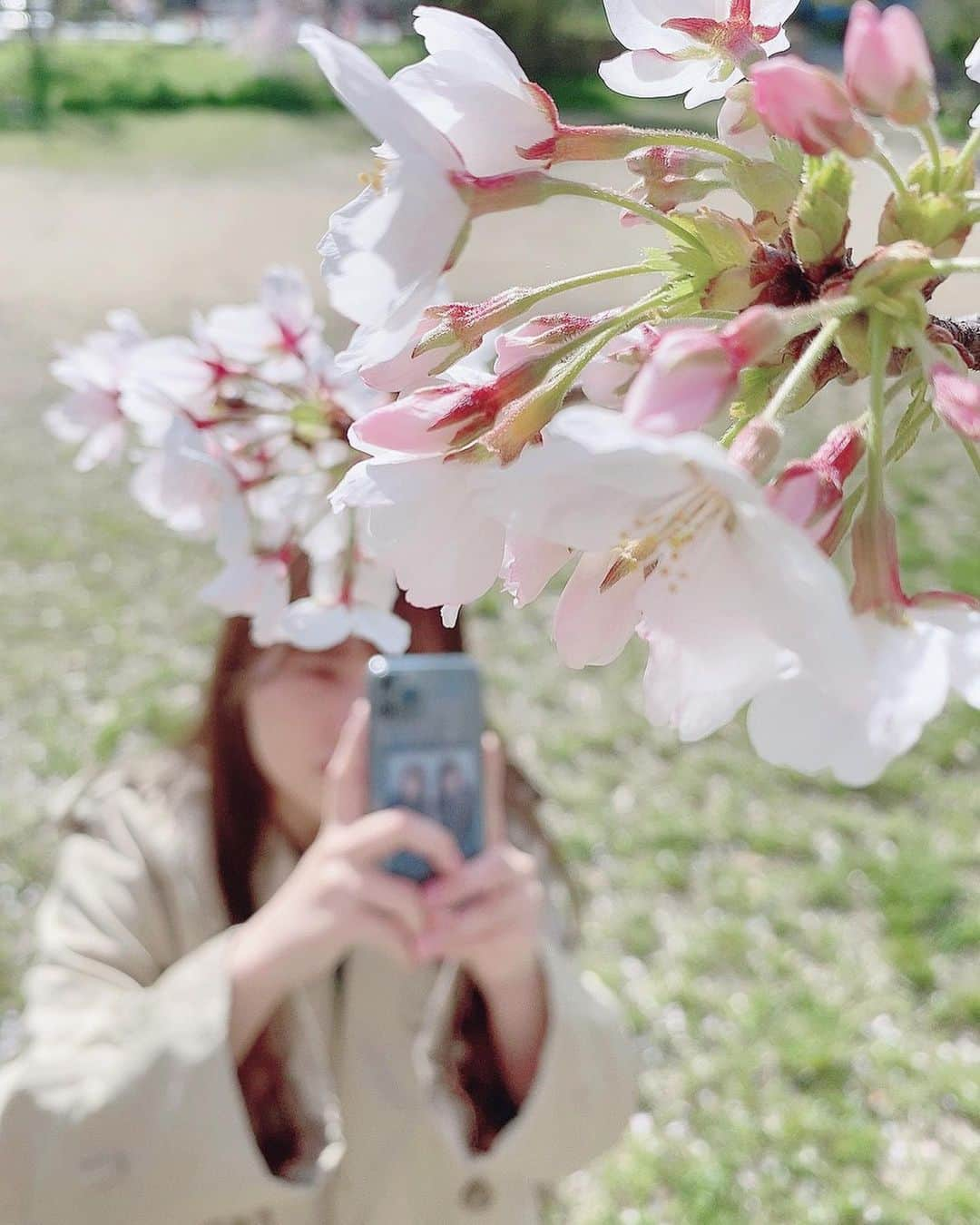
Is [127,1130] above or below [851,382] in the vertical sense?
below

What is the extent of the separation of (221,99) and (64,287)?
407 cm

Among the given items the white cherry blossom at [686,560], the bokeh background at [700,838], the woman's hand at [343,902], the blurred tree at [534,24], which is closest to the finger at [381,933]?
the woman's hand at [343,902]

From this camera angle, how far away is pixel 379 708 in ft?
3.09

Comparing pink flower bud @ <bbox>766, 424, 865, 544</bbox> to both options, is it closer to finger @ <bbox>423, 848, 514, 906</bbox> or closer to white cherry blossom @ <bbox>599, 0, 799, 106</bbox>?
white cherry blossom @ <bbox>599, 0, 799, 106</bbox>

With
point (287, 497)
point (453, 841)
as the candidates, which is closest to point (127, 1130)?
point (453, 841)

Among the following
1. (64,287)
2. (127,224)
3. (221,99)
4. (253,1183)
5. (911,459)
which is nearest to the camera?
(253,1183)

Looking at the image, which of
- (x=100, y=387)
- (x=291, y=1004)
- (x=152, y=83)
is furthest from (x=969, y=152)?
(x=152, y=83)

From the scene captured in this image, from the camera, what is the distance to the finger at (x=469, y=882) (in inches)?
35.8

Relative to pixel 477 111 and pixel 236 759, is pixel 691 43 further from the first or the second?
pixel 236 759

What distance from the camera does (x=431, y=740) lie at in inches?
38.4

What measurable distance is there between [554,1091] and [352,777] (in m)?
0.30

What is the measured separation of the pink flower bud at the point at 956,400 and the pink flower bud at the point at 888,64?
6 centimetres

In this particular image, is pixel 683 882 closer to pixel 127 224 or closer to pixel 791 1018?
pixel 791 1018

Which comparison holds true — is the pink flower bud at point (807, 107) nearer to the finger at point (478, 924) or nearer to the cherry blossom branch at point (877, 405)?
the cherry blossom branch at point (877, 405)
